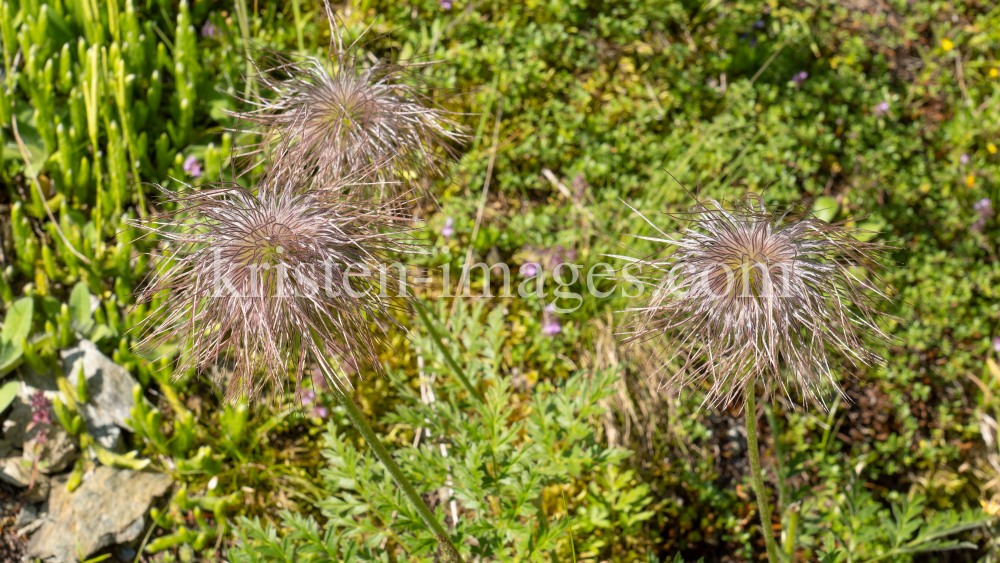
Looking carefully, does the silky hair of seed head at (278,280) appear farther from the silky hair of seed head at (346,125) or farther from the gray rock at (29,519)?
the gray rock at (29,519)

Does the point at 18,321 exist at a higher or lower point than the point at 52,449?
higher

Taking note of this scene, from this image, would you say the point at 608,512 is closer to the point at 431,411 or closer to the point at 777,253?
the point at 431,411

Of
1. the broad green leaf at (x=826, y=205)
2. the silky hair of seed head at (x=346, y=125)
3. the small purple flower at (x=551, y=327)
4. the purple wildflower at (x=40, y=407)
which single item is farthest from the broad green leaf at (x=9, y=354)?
the broad green leaf at (x=826, y=205)

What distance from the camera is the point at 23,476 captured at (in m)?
3.35

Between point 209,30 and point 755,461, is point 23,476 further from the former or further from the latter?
point 755,461

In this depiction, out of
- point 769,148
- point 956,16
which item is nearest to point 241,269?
point 769,148

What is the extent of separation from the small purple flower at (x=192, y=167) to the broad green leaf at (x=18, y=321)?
106 cm

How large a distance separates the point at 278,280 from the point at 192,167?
101 inches

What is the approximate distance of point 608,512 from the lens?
3.19m

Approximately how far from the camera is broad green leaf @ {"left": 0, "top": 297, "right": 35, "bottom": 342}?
345 centimetres

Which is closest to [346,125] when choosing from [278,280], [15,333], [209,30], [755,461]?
[278,280]

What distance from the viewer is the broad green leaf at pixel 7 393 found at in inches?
131

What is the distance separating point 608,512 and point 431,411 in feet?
3.15

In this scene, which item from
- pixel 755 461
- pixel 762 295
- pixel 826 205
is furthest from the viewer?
pixel 826 205
